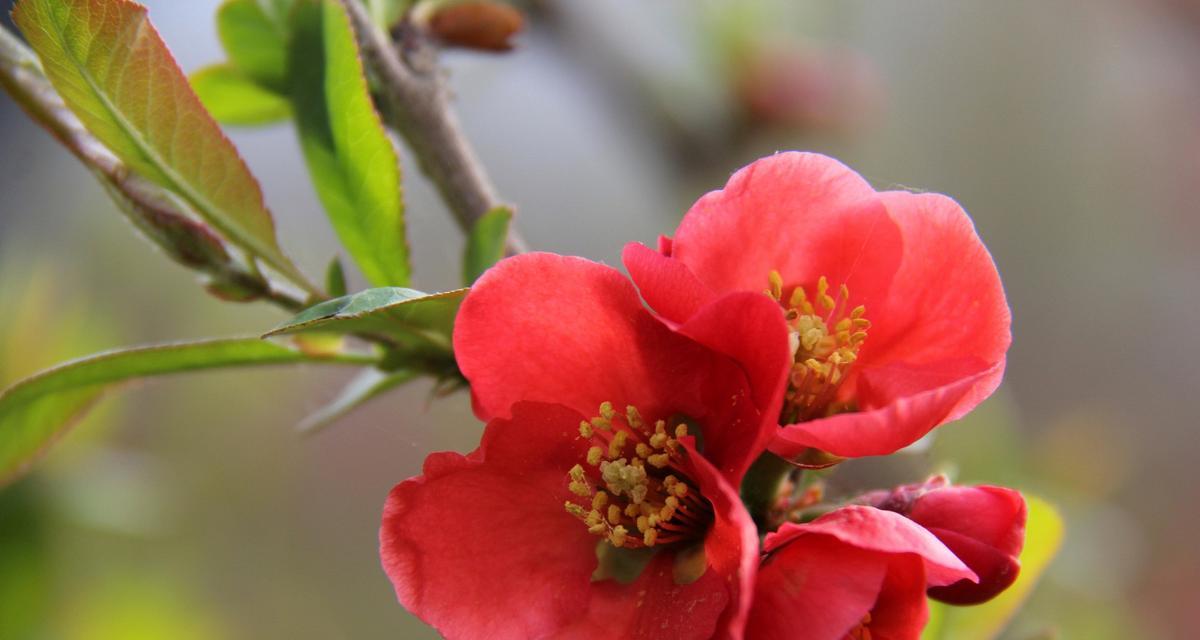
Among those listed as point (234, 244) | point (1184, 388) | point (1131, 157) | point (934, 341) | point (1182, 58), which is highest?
point (234, 244)

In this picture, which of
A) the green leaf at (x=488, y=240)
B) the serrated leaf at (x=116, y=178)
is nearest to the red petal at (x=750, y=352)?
the green leaf at (x=488, y=240)

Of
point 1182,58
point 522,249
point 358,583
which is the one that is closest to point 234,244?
point 522,249

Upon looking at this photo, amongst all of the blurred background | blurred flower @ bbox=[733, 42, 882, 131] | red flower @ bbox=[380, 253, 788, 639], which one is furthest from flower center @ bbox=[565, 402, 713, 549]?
blurred flower @ bbox=[733, 42, 882, 131]

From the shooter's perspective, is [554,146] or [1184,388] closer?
[554,146]

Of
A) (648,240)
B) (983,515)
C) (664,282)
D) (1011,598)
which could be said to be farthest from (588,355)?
(648,240)

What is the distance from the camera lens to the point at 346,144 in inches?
17.5

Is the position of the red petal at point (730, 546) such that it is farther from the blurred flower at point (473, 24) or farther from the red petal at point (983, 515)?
the blurred flower at point (473, 24)

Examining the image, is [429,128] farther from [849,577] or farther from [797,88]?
[797,88]

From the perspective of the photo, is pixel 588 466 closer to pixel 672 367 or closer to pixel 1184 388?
pixel 672 367

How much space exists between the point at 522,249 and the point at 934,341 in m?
0.26

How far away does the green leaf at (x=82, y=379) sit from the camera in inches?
17.4

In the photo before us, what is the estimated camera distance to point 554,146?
2.25m

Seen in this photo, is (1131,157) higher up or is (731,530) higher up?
(731,530)

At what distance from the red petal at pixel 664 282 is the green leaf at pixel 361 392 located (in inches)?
6.7
